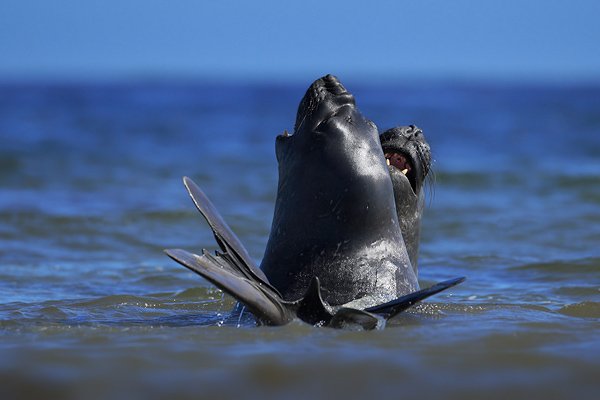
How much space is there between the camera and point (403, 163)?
15.8 ft

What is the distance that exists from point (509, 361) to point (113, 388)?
1252mm

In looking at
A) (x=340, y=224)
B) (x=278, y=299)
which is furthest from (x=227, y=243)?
(x=340, y=224)

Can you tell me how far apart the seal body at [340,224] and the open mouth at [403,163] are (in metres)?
0.31

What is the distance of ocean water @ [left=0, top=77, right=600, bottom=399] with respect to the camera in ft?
11.0

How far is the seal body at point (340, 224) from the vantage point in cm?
436

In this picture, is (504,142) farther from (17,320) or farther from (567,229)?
(17,320)

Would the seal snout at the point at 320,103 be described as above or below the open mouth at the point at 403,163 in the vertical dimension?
above

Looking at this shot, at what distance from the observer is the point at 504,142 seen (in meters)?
17.8

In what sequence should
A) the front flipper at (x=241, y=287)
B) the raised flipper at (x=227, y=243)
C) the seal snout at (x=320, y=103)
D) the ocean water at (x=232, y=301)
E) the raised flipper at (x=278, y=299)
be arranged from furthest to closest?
the seal snout at (x=320, y=103)
the raised flipper at (x=227, y=243)
the raised flipper at (x=278, y=299)
the front flipper at (x=241, y=287)
the ocean water at (x=232, y=301)

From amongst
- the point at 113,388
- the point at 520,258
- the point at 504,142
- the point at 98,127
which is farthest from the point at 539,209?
the point at 98,127

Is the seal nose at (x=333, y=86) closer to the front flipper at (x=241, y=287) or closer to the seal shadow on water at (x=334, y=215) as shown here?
the seal shadow on water at (x=334, y=215)

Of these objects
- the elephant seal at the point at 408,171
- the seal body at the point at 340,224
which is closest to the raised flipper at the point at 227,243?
the seal body at the point at 340,224

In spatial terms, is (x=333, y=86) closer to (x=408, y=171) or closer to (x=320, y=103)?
(x=320, y=103)

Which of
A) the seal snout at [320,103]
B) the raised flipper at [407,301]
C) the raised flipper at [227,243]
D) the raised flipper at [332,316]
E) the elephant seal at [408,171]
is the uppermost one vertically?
the seal snout at [320,103]
